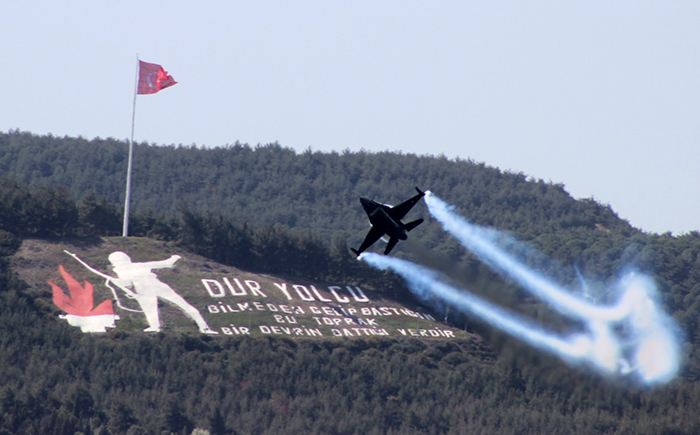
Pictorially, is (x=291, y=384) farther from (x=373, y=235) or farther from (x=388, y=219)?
(x=388, y=219)

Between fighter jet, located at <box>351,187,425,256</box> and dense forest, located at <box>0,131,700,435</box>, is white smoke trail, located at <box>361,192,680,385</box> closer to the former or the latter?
dense forest, located at <box>0,131,700,435</box>

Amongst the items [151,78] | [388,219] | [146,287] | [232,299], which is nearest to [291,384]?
[232,299]

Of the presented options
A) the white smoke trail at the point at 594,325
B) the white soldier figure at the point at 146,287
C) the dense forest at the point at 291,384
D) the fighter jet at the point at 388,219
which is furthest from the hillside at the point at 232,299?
the fighter jet at the point at 388,219

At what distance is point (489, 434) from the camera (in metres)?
98.1

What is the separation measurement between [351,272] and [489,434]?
126ft

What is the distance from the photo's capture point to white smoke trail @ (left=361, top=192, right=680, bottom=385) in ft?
321

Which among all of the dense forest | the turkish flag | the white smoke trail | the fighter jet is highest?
the turkish flag

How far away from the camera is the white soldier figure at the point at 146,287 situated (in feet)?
374

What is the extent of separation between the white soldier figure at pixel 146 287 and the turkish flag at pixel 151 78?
1784 cm

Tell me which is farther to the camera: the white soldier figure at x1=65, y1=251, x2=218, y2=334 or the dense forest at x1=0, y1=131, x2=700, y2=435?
the white soldier figure at x1=65, y1=251, x2=218, y2=334

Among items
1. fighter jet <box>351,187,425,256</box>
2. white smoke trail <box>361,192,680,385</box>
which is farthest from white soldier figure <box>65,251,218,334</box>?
fighter jet <box>351,187,425,256</box>

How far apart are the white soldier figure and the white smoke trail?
2201 centimetres

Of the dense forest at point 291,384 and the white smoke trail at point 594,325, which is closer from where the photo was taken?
the dense forest at point 291,384

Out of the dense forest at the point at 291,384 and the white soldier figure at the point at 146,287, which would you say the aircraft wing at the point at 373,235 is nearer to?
the dense forest at the point at 291,384
